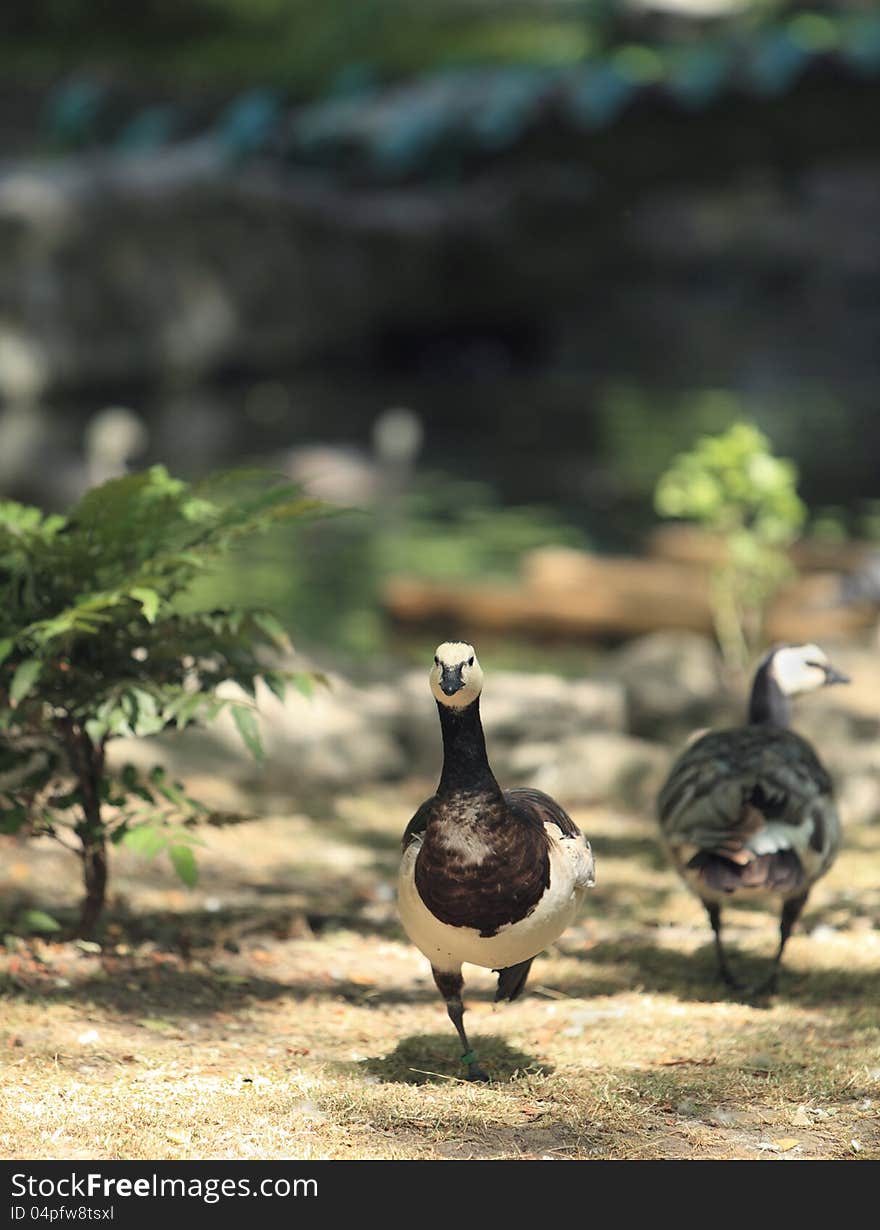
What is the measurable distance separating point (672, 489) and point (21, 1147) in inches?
299

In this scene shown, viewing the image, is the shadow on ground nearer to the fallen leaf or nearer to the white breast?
the white breast

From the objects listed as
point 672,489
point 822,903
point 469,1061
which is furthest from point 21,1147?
point 672,489

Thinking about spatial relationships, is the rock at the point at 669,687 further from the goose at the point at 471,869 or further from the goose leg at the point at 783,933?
the goose at the point at 471,869

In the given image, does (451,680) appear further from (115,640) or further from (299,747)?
(299,747)

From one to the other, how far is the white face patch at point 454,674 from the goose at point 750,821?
55.3 inches

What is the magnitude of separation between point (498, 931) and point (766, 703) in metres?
Answer: 2.63

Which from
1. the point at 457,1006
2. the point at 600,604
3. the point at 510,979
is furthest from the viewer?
the point at 600,604

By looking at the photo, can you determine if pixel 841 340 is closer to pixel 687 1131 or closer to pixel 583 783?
pixel 583 783

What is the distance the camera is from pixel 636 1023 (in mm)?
5395

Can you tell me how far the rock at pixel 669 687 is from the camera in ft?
32.2

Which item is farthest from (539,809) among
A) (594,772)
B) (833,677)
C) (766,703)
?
(594,772)

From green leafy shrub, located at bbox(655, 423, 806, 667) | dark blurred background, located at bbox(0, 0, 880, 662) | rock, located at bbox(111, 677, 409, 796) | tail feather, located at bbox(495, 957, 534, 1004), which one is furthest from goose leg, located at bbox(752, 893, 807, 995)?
dark blurred background, located at bbox(0, 0, 880, 662)

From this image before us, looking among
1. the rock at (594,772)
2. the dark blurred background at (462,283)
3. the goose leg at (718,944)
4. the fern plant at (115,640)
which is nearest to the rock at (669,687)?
the rock at (594,772)

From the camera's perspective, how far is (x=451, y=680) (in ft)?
14.9
